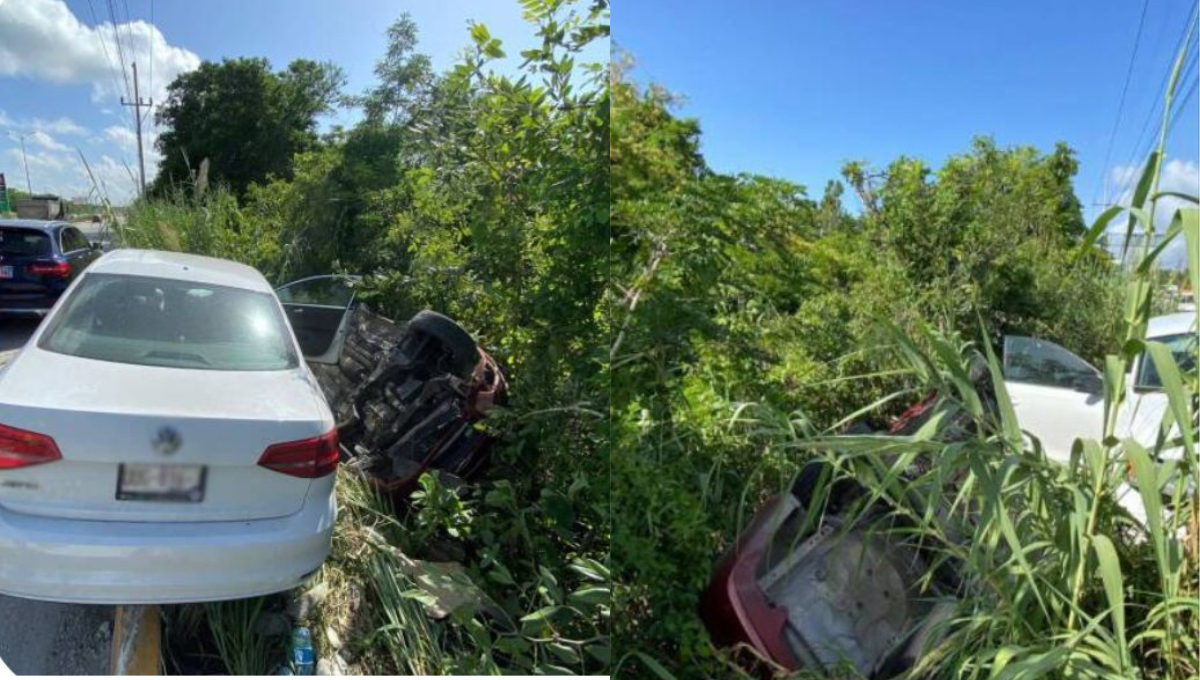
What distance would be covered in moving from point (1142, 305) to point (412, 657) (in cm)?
173

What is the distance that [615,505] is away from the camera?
1.79 meters

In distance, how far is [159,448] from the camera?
1603mm

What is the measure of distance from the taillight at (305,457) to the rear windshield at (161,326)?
0.28m

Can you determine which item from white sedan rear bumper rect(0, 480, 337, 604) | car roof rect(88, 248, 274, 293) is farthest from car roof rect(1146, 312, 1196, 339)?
car roof rect(88, 248, 274, 293)

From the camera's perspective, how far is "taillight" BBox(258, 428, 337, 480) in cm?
178

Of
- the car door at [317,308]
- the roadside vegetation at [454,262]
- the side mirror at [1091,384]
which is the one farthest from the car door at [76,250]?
the side mirror at [1091,384]

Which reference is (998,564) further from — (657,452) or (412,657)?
(412,657)

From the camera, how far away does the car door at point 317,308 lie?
223 centimetres

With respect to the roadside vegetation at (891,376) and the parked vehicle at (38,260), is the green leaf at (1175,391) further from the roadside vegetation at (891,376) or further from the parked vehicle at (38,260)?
the parked vehicle at (38,260)

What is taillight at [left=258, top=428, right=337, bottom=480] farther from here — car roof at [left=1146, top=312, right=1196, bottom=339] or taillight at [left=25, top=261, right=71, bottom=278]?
car roof at [left=1146, top=312, right=1196, bottom=339]

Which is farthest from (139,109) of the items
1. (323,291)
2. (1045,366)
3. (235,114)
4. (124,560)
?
(1045,366)

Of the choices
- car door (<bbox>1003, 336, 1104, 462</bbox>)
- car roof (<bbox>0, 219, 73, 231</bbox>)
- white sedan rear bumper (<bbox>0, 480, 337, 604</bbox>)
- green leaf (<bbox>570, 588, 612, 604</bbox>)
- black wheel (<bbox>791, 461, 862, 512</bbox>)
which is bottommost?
green leaf (<bbox>570, 588, 612, 604</bbox>)

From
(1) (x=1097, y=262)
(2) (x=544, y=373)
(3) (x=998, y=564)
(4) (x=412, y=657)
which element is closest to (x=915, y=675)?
(3) (x=998, y=564)

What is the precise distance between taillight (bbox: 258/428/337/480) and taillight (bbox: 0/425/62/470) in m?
0.40
